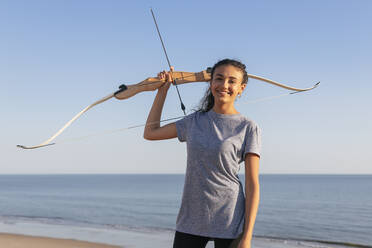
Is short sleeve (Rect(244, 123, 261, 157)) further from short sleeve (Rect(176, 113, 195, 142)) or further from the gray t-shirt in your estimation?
short sleeve (Rect(176, 113, 195, 142))

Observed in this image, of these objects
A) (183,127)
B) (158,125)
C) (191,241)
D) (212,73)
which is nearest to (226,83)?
(212,73)

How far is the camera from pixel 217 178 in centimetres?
169

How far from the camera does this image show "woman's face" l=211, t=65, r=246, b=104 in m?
1.79

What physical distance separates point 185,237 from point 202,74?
43.6 inches

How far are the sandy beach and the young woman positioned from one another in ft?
28.2

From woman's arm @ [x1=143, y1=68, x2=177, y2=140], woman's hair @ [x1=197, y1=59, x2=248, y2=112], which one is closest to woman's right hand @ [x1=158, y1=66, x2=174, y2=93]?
woman's arm @ [x1=143, y1=68, x2=177, y2=140]

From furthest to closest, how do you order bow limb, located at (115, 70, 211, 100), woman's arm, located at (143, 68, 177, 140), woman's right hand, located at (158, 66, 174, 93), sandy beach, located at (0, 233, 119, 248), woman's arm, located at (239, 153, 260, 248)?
sandy beach, located at (0, 233, 119, 248), bow limb, located at (115, 70, 211, 100), woman's right hand, located at (158, 66, 174, 93), woman's arm, located at (143, 68, 177, 140), woman's arm, located at (239, 153, 260, 248)

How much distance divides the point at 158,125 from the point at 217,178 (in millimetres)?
451

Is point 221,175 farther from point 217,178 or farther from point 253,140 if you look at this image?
point 253,140

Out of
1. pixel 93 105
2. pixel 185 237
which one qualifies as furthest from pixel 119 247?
pixel 185 237

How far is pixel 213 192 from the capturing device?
5.58ft

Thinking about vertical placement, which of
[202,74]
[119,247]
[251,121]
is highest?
[202,74]

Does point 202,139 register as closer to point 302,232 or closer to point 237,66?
point 237,66

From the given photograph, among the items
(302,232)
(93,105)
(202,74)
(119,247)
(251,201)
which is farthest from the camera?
(302,232)
